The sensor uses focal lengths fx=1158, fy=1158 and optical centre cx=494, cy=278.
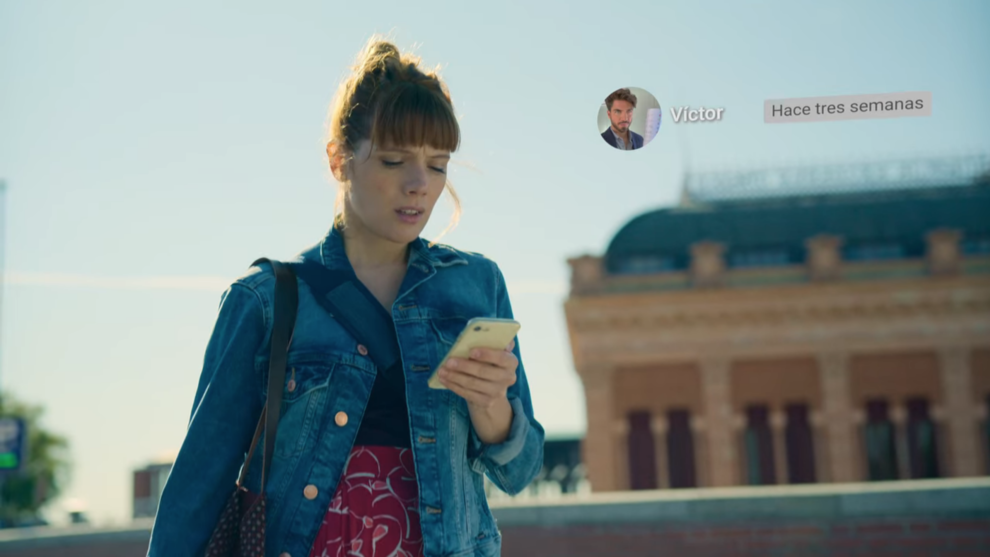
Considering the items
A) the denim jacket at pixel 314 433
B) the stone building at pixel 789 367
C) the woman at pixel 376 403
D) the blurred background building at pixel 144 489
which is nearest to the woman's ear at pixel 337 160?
the woman at pixel 376 403

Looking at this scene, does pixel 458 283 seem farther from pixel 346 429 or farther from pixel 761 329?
pixel 761 329

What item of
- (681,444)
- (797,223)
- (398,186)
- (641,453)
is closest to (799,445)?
(681,444)

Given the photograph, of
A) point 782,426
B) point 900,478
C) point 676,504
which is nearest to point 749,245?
point 782,426

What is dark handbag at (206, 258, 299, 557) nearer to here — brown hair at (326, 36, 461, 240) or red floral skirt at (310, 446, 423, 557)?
red floral skirt at (310, 446, 423, 557)

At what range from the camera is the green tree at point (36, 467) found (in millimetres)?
51138

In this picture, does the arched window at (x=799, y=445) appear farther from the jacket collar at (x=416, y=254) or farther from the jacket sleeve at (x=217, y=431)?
the jacket sleeve at (x=217, y=431)

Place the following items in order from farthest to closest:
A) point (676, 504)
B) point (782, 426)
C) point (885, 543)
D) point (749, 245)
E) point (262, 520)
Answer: point (749, 245) → point (782, 426) → point (676, 504) → point (885, 543) → point (262, 520)

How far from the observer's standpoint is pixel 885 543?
6.28 metres

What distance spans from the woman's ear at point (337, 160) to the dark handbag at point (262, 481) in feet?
0.81

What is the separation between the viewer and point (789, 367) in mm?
33719

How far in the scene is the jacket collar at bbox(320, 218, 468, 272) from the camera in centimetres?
191

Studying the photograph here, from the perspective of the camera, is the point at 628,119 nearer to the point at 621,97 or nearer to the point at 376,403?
the point at 621,97

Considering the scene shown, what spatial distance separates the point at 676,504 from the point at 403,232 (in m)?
5.20

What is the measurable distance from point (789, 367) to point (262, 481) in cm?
3328
